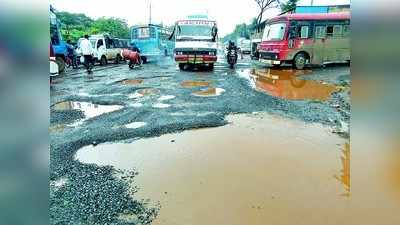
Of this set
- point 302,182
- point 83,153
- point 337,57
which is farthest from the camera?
point 337,57

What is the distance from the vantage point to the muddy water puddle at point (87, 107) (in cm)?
687

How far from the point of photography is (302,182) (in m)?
3.50

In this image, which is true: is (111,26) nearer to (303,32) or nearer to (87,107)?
(303,32)

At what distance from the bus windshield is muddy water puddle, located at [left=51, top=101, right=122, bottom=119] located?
33.9ft

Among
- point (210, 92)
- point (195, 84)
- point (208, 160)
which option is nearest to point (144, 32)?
point (195, 84)

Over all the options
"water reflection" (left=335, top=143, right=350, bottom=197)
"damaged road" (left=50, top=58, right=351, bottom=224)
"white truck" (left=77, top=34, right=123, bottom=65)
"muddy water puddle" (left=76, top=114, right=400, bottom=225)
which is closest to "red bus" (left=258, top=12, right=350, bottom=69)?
"damaged road" (left=50, top=58, right=351, bottom=224)

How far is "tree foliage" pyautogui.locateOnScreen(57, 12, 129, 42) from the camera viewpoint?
1142 inches

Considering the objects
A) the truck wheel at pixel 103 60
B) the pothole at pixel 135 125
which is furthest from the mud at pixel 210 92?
the truck wheel at pixel 103 60

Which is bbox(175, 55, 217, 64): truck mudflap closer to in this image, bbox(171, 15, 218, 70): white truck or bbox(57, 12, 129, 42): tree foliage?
bbox(171, 15, 218, 70): white truck
